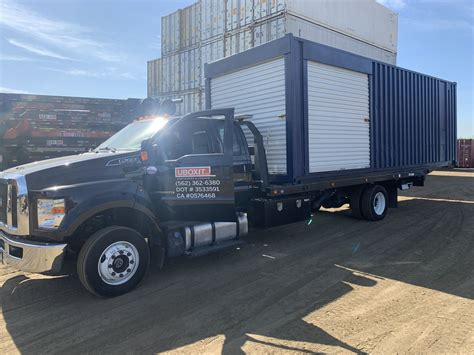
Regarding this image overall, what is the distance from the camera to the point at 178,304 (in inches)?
170

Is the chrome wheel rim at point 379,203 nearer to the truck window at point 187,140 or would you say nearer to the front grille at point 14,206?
the truck window at point 187,140

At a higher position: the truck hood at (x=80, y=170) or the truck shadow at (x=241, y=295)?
the truck hood at (x=80, y=170)

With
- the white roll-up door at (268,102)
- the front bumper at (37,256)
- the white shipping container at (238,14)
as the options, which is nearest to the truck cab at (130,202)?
the front bumper at (37,256)

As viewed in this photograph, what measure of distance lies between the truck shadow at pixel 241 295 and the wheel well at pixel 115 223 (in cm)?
64

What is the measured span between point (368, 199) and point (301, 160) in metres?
2.67

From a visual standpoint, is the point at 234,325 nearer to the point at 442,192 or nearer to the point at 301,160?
the point at 301,160

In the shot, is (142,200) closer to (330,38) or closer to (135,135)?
(135,135)

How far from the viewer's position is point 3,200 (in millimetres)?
4734

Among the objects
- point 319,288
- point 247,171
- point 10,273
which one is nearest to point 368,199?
point 247,171

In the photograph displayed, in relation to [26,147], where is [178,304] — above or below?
below

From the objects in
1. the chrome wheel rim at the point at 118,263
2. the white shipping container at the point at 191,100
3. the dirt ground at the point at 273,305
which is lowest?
the dirt ground at the point at 273,305

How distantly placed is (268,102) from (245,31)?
880 centimetres

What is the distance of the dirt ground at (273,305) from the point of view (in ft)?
11.3

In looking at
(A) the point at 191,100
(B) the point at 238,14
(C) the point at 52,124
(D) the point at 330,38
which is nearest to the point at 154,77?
(A) the point at 191,100
